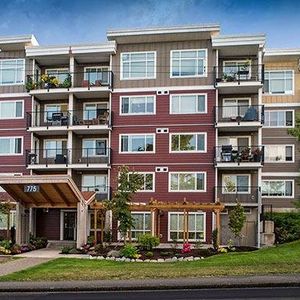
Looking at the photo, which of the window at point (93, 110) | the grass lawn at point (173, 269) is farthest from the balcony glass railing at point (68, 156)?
the grass lawn at point (173, 269)

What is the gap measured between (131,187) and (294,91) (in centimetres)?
1867

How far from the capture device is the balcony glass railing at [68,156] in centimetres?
3688

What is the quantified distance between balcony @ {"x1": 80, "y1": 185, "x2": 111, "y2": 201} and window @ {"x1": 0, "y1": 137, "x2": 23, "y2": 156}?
5755 mm

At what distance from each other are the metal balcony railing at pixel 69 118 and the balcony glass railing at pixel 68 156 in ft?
6.60

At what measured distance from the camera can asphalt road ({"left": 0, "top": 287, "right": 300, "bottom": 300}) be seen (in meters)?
14.0

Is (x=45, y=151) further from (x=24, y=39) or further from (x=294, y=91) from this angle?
(x=294, y=91)

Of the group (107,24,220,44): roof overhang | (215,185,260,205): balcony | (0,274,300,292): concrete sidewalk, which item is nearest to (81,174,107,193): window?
(215,185,260,205): balcony

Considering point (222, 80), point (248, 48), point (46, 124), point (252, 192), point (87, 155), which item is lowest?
point (252, 192)

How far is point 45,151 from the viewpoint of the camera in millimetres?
38281

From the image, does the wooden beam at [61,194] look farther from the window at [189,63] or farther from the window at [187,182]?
the window at [189,63]

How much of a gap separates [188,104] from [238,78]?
395 cm

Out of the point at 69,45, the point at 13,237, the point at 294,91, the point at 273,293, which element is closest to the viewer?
the point at 273,293

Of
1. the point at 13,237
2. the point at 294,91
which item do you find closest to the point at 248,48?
the point at 294,91

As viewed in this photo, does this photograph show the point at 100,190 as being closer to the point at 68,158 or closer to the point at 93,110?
the point at 68,158
